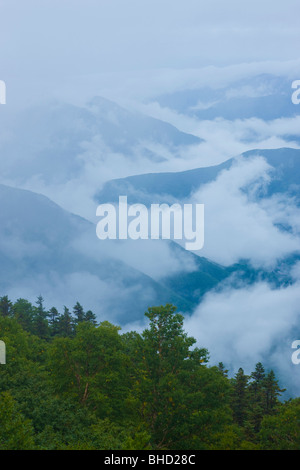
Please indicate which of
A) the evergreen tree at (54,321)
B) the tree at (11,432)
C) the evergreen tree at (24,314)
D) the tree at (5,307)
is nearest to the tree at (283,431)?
the tree at (11,432)

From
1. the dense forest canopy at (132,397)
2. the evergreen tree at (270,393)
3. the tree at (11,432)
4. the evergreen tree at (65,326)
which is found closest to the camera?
the tree at (11,432)

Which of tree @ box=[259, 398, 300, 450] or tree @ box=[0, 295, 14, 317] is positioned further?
tree @ box=[0, 295, 14, 317]

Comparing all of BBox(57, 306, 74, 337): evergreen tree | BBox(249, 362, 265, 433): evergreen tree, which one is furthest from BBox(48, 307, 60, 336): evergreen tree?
BBox(249, 362, 265, 433): evergreen tree

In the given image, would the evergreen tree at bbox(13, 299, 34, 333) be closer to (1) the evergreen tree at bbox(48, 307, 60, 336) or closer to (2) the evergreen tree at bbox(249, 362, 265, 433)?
(1) the evergreen tree at bbox(48, 307, 60, 336)

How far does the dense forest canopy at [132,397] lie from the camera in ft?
138

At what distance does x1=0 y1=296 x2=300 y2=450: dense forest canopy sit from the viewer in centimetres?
4203

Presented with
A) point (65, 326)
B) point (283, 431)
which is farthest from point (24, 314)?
point (283, 431)

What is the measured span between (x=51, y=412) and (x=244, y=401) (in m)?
47.7

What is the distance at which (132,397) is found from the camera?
48562 mm

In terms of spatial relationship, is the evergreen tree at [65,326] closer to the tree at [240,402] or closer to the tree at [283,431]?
the tree at [240,402]

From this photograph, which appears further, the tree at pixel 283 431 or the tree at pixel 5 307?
the tree at pixel 5 307
